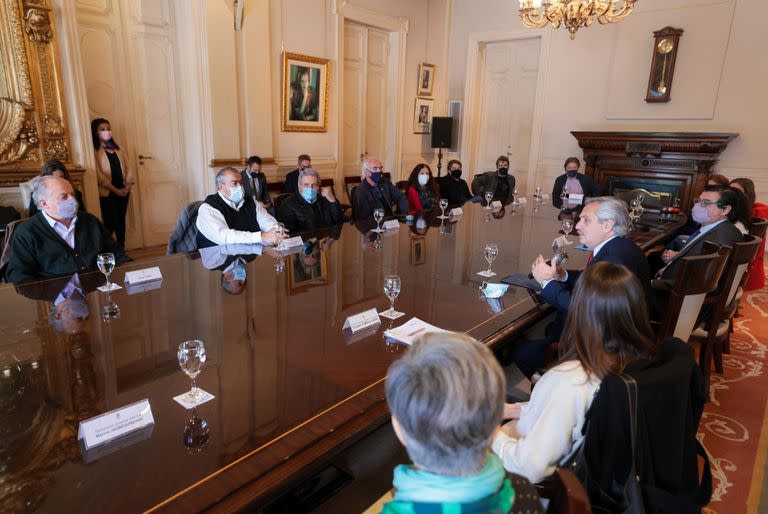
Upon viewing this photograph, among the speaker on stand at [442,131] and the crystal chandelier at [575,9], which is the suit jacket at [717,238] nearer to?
the crystal chandelier at [575,9]

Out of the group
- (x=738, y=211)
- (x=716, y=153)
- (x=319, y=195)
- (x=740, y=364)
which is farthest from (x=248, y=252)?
(x=716, y=153)

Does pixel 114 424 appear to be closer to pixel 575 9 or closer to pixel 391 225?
pixel 391 225

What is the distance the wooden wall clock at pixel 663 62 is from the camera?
625cm

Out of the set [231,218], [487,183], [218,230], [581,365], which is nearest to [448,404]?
[581,365]

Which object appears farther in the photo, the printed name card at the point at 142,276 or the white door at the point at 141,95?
the white door at the point at 141,95

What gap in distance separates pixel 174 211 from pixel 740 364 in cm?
563

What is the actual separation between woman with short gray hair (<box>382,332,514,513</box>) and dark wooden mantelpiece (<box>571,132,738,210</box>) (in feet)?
21.8

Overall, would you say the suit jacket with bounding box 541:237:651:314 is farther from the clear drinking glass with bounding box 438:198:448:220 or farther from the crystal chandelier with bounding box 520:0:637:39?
the crystal chandelier with bounding box 520:0:637:39

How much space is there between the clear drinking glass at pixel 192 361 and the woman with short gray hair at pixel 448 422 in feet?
2.08

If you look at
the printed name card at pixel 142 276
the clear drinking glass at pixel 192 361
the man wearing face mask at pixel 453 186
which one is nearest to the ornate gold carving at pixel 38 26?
the printed name card at pixel 142 276

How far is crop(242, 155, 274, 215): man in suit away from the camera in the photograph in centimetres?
550

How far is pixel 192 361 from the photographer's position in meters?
1.20

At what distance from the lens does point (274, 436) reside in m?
1.06

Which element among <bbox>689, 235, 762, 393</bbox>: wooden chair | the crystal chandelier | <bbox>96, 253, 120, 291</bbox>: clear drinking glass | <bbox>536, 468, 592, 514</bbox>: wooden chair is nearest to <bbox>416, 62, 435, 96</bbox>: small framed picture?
the crystal chandelier
